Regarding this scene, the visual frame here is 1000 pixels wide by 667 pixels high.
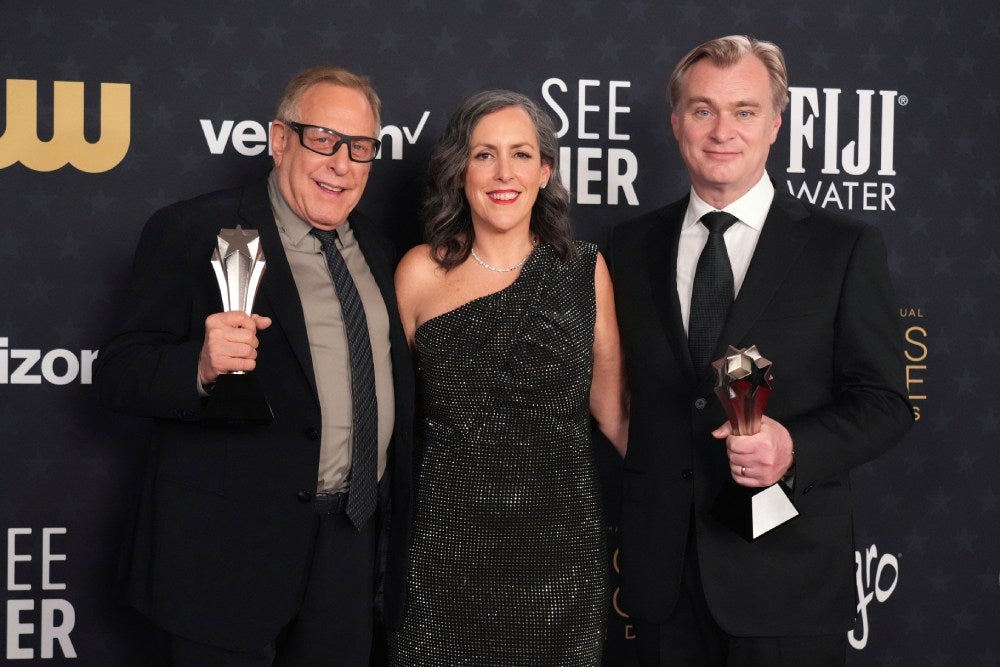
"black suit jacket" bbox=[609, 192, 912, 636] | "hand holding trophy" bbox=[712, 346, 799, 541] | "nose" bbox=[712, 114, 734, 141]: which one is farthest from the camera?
"nose" bbox=[712, 114, 734, 141]

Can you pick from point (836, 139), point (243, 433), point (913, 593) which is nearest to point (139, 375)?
point (243, 433)

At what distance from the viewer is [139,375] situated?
6.59 ft

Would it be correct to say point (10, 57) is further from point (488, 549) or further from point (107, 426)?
point (488, 549)

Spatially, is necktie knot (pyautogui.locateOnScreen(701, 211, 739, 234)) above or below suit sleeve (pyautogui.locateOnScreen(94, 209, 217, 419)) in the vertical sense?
above

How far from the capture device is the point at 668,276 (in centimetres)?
223

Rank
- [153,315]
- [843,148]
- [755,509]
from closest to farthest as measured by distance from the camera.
Result: [755,509] < [153,315] < [843,148]

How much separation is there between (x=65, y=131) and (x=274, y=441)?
1.25 metres

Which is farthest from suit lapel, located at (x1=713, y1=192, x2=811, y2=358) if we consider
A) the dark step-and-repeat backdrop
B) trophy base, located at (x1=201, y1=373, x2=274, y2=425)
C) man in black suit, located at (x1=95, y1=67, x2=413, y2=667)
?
trophy base, located at (x1=201, y1=373, x2=274, y2=425)

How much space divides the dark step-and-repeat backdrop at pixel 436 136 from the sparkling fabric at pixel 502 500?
0.74 metres

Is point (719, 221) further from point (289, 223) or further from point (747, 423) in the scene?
point (289, 223)

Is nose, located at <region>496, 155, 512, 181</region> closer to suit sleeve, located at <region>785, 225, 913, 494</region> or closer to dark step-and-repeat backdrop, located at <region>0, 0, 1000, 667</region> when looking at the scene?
dark step-and-repeat backdrop, located at <region>0, 0, 1000, 667</region>

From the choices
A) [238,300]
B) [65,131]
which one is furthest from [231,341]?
[65,131]

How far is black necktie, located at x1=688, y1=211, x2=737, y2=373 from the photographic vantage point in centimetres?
214

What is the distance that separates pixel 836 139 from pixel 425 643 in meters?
1.92
